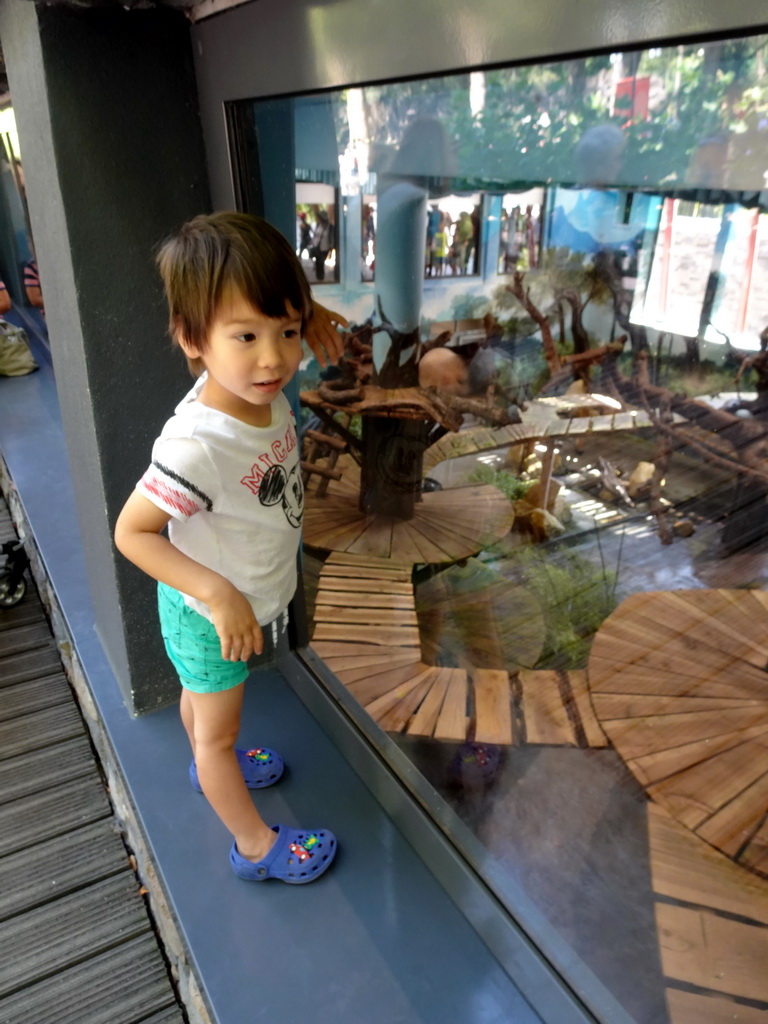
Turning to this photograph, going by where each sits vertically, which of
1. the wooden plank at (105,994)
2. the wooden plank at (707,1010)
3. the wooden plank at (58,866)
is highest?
the wooden plank at (707,1010)

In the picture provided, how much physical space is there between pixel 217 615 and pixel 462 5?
0.77 metres

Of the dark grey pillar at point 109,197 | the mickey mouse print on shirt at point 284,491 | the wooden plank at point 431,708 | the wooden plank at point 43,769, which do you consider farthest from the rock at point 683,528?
the wooden plank at point 43,769

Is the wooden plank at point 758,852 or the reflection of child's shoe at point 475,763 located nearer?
the wooden plank at point 758,852

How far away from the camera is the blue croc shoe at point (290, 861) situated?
4.23 ft

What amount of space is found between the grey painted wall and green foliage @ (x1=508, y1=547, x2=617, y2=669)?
2.20 ft

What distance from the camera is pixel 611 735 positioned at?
1.09 metres

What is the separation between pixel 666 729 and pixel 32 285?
503 centimetres

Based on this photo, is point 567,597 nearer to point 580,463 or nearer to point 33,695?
point 580,463

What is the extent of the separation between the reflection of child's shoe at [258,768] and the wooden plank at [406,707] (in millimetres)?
240

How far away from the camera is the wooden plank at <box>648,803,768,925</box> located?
35.4 inches

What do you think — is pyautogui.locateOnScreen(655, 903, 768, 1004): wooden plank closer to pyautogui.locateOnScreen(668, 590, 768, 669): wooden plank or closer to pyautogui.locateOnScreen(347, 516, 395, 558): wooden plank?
pyautogui.locateOnScreen(668, 590, 768, 669): wooden plank

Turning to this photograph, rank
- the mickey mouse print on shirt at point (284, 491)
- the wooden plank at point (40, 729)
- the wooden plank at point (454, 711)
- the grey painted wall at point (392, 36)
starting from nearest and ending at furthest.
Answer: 1. the grey painted wall at point (392, 36)
2. the mickey mouse print on shirt at point (284, 491)
3. the wooden plank at point (454, 711)
4. the wooden plank at point (40, 729)

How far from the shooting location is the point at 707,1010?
0.93 m

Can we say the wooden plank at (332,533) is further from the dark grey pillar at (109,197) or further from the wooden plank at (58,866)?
the wooden plank at (58,866)
